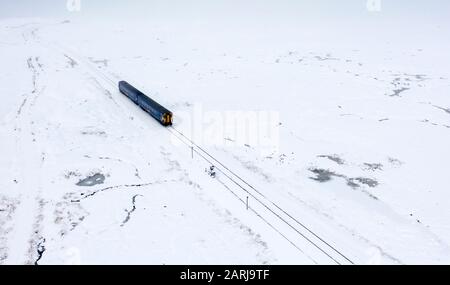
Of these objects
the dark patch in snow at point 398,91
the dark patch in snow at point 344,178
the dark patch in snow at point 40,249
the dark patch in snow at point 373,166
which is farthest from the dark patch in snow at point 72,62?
the dark patch in snow at point 373,166

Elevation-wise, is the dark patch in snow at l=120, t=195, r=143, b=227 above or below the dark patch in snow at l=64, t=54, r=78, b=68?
below

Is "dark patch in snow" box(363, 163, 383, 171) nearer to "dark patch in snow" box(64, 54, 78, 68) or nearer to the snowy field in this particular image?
the snowy field

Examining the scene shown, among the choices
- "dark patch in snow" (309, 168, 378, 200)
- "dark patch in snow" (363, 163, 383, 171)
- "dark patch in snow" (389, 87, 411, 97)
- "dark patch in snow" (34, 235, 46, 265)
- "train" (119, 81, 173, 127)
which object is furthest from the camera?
"dark patch in snow" (389, 87, 411, 97)

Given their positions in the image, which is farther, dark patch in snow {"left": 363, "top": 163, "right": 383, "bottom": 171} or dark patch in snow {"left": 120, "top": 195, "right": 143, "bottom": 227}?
dark patch in snow {"left": 363, "top": 163, "right": 383, "bottom": 171}

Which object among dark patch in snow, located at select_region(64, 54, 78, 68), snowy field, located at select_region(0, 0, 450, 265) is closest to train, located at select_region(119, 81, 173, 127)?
snowy field, located at select_region(0, 0, 450, 265)

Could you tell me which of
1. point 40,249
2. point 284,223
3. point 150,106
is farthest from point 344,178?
point 150,106
